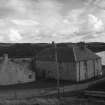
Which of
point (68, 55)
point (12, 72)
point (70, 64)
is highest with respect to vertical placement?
point (68, 55)

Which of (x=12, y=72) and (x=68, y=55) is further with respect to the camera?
(x=68, y=55)

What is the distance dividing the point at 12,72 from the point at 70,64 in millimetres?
12887

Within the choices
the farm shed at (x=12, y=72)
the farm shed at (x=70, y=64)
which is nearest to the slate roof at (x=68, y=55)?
the farm shed at (x=70, y=64)

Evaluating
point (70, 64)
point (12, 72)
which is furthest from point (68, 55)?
point (12, 72)

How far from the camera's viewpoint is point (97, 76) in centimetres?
4494

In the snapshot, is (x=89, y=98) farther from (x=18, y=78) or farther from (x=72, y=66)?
(x=18, y=78)

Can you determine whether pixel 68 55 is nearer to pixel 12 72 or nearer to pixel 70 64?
pixel 70 64

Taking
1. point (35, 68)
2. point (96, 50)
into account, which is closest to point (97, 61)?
point (35, 68)

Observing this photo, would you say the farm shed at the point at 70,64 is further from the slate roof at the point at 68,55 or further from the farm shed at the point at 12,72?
the farm shed at the point at 12,72

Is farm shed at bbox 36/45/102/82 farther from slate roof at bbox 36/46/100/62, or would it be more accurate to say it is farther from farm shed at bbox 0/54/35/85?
farm shed at bbox 0/54/35/85

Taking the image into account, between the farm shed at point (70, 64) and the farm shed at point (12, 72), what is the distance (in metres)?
6.10

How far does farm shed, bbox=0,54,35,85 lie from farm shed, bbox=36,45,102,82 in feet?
20.0

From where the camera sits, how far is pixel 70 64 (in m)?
38.9

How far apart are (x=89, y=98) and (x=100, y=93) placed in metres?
2.04
